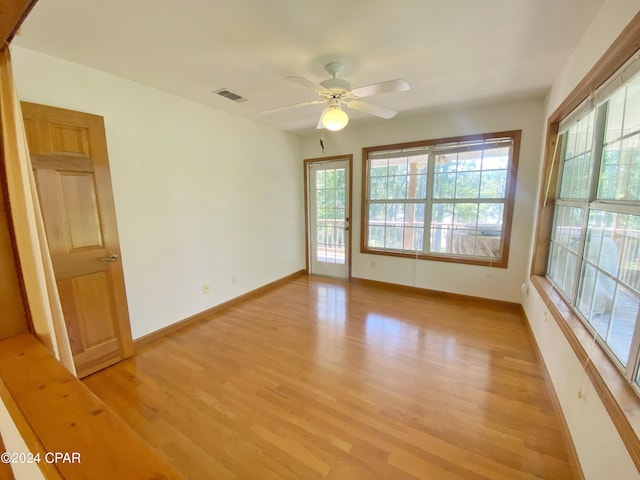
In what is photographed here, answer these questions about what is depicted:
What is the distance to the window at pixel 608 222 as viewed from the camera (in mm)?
1282

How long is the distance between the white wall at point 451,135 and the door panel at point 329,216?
18cm

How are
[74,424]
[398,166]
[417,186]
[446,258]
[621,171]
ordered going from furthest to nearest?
[398,166] → [417,186] → [446,258] → [621,171] → [74,424]

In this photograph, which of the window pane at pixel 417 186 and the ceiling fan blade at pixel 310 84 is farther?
the window pane at pixel 417 186

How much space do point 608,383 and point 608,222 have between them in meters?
0.89

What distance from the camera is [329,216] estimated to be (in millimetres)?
4707

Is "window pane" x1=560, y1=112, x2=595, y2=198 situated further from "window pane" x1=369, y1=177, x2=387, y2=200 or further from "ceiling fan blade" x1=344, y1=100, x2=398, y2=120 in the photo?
"window pane" x1=369, y1=177, x2=387, y2=200

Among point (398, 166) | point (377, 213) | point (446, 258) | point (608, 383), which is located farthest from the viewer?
point (377, 213)

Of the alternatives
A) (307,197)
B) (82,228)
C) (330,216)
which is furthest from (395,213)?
(82,228)

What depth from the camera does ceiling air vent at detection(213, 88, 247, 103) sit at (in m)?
2.66

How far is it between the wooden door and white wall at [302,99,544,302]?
311 centimetres

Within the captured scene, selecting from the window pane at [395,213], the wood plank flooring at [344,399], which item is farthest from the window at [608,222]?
the window pane at [395,213]

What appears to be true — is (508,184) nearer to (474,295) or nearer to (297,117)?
(474,295)

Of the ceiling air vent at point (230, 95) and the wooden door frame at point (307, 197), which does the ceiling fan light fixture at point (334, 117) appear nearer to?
the ceiling air vent at point (230, 95)

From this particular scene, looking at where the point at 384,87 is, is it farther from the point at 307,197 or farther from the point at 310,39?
the point at 307,197
